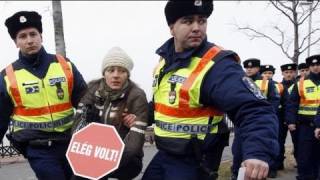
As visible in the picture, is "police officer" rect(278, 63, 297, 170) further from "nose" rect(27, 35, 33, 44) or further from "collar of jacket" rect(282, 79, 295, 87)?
"nose" rect(27, 35, 33, 44)

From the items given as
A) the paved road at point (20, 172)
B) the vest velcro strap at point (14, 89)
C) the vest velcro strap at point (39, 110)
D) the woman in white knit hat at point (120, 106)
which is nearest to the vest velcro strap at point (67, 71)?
the vest velcro strap at point (39, 110)

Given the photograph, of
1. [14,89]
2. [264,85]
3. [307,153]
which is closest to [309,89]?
[264,85]

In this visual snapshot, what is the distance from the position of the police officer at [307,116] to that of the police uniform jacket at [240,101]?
4.98 m

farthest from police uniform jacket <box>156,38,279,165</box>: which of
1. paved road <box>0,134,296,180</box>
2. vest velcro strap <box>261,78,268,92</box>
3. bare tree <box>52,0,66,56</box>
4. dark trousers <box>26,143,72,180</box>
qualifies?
bare tree <box>52,0,66,56</box>

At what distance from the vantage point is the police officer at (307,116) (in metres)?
7.68

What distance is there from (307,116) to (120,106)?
490 centimetres

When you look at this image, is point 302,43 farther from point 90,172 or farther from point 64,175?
point 90,172

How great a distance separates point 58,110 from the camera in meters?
4.32

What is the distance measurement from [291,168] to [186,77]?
678 centimetres

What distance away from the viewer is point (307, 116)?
782 centimetres

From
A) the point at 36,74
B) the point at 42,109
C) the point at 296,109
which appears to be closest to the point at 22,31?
the point at 36,74

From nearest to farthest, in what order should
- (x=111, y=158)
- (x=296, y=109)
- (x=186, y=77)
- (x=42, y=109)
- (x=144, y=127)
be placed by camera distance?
(x=186, y=77) < (x=111, y=158) < (x=144, y=127) < (x=42, y=109) < (x=296, y=109)

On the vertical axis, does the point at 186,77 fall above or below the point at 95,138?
above

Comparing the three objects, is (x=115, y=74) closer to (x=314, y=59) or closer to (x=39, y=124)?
(x=39, y=124)
